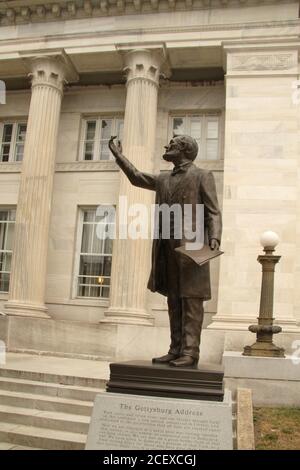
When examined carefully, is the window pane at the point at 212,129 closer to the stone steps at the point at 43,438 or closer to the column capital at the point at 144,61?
the column capital at the point at 144,61

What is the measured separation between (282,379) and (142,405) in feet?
19.8

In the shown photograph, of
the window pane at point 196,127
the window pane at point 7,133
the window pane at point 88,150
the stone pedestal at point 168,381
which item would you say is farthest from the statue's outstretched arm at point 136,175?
the window pane at point 7,133

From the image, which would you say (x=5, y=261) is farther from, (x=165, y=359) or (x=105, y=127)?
(x=165, y=359)

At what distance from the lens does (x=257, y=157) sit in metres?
16.6

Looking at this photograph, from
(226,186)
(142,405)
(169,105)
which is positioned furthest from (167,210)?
(169,105)

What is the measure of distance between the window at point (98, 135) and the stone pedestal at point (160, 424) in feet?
51.6

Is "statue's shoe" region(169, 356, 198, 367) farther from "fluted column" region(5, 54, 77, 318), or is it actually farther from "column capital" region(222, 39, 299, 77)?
"column capital" region(222, 39, 299, 77)

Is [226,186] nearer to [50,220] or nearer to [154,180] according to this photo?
[50,220]

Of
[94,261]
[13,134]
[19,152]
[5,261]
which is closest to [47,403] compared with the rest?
[94,261]

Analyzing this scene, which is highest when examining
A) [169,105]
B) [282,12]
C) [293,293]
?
[282,12]

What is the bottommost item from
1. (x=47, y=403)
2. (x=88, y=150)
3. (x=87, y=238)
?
(x=47, y=403)

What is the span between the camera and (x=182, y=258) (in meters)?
6.12

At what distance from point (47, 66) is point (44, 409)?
13.3 metres

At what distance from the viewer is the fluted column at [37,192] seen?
17.5 meters
